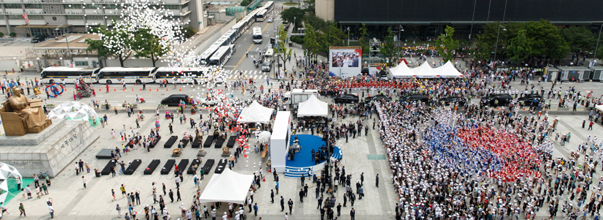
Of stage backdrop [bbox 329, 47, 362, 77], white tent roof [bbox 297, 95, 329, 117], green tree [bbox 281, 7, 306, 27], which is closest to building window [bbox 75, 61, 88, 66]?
stage backdrop [bbox 329, 47, 362, 77]

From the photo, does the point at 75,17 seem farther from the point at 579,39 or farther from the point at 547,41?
the point at 579,39

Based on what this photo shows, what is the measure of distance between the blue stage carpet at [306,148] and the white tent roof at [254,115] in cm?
365

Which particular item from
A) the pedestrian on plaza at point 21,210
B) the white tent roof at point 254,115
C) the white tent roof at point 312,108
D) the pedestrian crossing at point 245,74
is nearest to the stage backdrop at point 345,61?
the pedestrian crossing at point 245,74

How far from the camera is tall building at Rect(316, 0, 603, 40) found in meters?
77.0

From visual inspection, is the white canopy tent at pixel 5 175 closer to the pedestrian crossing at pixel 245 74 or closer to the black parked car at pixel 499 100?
the pedestrian crossing at pixel 245 74

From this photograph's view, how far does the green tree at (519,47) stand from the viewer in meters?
59.2

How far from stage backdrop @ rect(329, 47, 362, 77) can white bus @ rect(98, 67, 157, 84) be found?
978 inches

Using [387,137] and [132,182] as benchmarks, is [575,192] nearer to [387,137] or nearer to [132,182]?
[387,137]

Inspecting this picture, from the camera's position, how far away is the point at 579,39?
6372 centimetres

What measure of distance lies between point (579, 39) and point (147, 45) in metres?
63.5

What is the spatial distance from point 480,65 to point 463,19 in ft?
66.4

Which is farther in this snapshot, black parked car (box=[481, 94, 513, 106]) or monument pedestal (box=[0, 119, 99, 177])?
black parked car (box=[481, 94, 513, 106])

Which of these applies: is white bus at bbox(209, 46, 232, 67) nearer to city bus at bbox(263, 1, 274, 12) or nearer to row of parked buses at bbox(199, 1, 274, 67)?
row of parked buses at bbox(199, 1, 274, 67)

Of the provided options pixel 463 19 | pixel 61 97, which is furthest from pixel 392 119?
pixel 463 19
